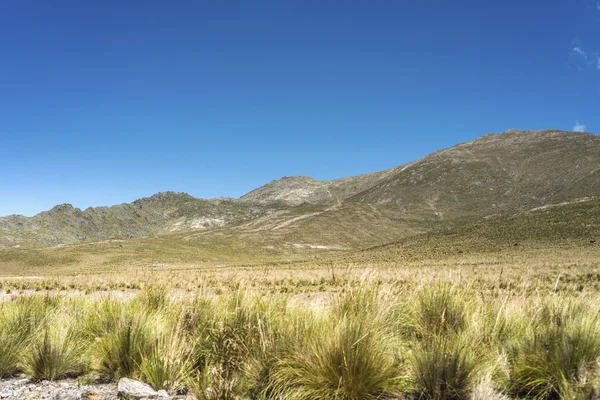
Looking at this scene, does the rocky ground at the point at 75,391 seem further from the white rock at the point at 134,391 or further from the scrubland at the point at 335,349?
the scrubland at the point at 335,349

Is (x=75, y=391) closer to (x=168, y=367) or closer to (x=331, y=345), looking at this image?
(x=168, y=367)

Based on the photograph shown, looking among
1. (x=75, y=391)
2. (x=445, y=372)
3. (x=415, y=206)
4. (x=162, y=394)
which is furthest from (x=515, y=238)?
(x=415, y=206)

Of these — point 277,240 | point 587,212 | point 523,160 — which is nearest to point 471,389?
point 587,212

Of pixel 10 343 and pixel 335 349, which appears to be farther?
pixel 10 343

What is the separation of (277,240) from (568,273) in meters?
84.7

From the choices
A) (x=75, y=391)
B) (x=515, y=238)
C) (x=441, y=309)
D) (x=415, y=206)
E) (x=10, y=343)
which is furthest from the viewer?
(x=415, y=206)

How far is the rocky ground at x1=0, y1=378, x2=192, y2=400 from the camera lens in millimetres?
3869

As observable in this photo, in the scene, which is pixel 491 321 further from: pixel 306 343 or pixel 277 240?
pixel 277 240

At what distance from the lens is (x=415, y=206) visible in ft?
475

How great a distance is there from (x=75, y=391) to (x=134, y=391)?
3.23 ft

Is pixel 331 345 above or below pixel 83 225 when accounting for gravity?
below

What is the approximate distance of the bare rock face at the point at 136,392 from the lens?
12.5 ft

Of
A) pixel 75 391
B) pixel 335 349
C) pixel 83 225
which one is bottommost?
pixel 75 391

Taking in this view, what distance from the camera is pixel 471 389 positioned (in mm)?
3623
